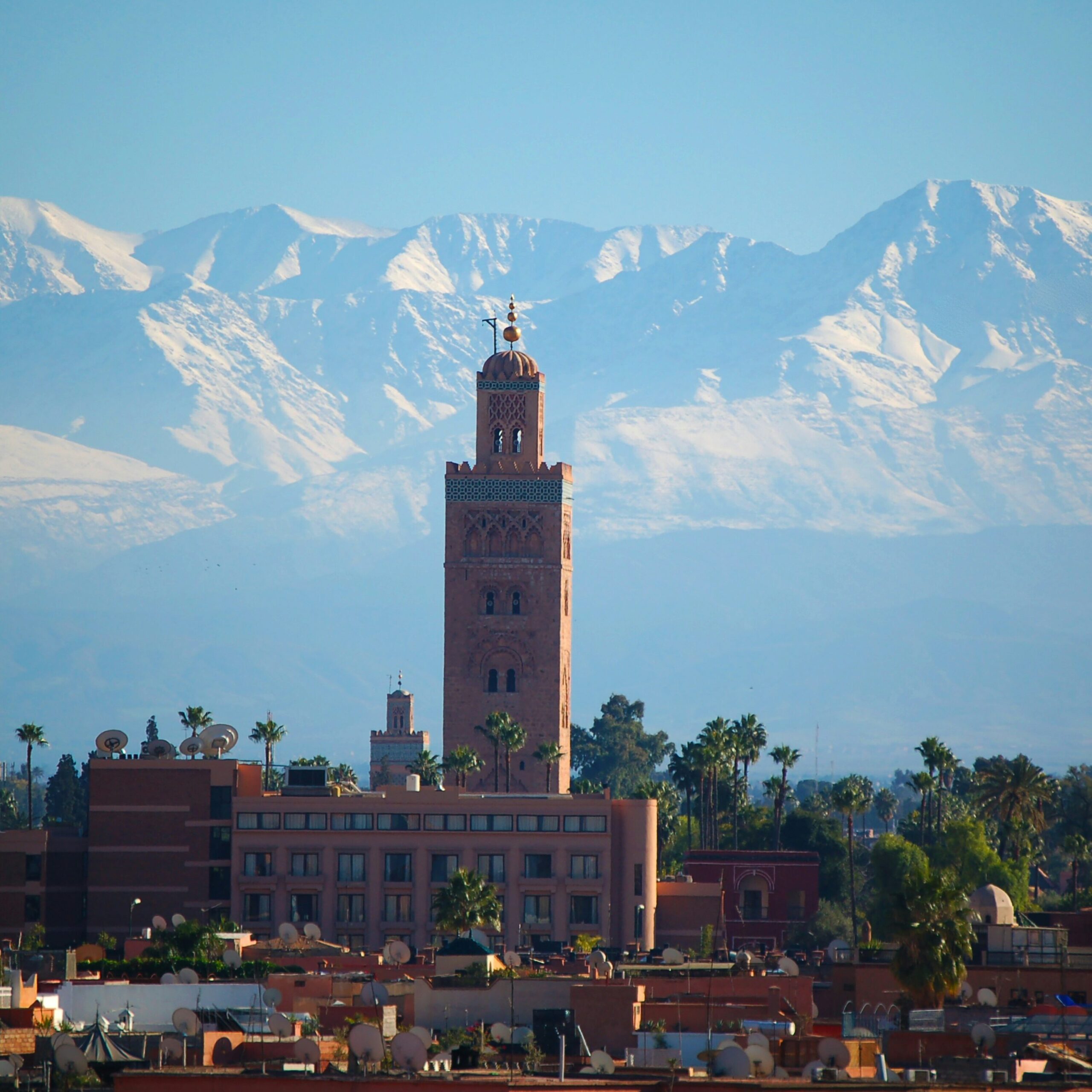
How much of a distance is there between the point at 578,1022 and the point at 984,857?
7158 centimetres

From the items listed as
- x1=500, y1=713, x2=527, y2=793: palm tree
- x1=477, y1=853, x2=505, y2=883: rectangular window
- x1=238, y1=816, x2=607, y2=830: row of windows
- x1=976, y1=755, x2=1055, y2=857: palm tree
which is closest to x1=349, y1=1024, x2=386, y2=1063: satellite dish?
x1=477, y1=853, x2=505, y2=883: rectangular window

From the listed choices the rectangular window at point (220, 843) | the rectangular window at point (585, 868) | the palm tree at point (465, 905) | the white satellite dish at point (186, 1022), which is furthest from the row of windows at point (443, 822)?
the white satellite dish at point (186, 1022)

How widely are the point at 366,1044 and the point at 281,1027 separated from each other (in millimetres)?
9715

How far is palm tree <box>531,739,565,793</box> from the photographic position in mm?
141875

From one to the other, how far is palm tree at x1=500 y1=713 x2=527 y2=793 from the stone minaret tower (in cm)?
71

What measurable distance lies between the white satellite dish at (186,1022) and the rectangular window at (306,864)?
201ft

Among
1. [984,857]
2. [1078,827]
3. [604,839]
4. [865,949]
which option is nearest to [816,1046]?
[865,949]

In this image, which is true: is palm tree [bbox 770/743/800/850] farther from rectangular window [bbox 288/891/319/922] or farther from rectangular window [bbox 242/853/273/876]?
rectangular window [bbox 242/853/273/876]

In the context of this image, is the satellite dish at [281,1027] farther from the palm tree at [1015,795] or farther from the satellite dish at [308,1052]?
the palm tree at [1015,795]

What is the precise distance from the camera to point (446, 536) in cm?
14662

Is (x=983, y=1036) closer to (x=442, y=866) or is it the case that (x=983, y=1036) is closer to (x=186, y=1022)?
(x=186, y=1022)

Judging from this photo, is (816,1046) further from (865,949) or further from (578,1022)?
(865,949)

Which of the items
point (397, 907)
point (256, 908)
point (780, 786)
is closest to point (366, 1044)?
point (256, 908)

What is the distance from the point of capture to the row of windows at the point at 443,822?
122312 millimetres
